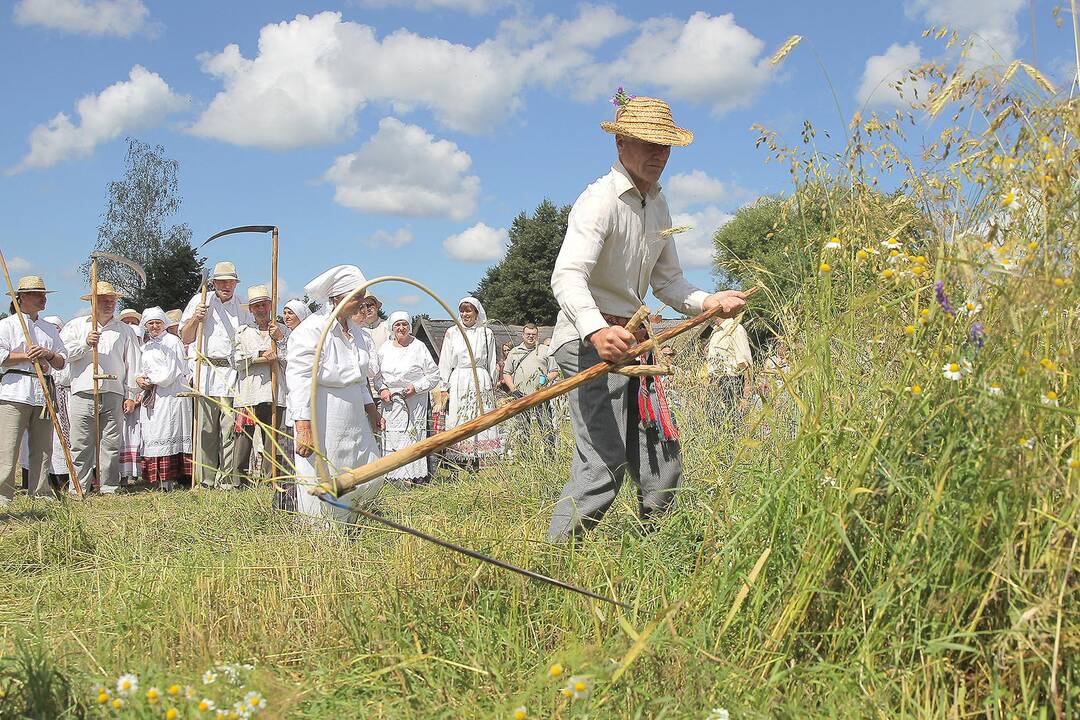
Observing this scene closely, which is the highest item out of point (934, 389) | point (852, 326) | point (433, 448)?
point (852, 326)

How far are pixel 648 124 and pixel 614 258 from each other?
1.68ft

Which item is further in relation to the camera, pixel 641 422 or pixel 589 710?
pixel 641 422

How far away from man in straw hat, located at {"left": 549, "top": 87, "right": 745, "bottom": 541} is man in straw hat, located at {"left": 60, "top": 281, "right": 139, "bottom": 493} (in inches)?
278

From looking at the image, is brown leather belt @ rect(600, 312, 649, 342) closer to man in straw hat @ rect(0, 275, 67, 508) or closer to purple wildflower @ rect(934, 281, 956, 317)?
purple wildflower @ rect(934, 281, 956, 317)

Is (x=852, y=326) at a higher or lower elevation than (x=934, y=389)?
higher

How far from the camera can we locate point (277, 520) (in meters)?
5.30

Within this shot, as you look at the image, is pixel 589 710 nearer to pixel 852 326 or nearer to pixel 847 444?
pixel 847 444

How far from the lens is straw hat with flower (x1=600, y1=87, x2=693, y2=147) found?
11.3 feet

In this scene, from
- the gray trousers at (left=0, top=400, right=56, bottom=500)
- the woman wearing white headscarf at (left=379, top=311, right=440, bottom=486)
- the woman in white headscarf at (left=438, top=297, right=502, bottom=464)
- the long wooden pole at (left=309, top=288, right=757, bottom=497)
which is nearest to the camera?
the long wooden pole at (left=309, top=288, right=757, bottom=497)

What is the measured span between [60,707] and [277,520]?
301 cm

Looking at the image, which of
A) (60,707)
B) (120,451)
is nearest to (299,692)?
(60,707)

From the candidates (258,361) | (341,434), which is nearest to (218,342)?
(258,361)

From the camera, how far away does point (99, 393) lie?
30.3 ft

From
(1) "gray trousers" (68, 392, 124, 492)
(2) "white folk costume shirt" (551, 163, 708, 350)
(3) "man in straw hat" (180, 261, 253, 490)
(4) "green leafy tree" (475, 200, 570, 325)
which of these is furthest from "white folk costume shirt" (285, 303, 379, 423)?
(4) "green leafy tree" (475, 200, 570, 325)
